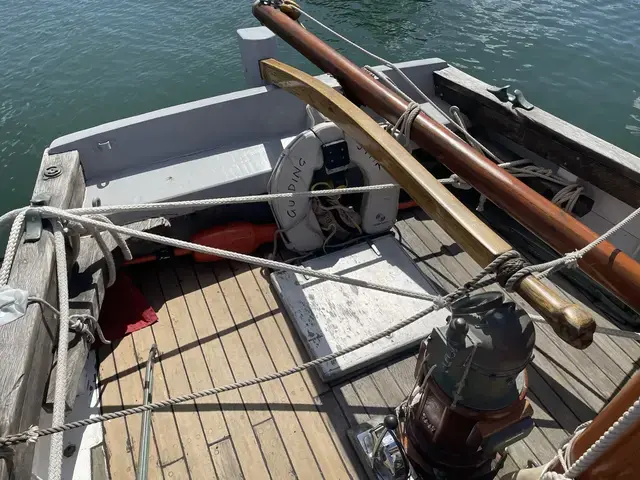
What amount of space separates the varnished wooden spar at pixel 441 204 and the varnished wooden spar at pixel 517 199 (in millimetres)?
287

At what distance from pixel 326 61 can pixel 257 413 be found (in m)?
2.58

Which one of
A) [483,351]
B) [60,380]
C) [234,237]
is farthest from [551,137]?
[60,380]

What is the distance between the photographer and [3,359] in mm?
1828

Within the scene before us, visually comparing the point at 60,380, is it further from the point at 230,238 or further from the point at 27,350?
the point at 230,238

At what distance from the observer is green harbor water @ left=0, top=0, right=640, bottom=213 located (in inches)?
325

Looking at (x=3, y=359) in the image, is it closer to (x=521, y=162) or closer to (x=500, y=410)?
(x=500, y=410)

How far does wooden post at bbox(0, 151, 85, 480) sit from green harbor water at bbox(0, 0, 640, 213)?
5221 mm

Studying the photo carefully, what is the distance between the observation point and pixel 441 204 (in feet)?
6.02

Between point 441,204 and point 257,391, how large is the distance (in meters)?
1.90

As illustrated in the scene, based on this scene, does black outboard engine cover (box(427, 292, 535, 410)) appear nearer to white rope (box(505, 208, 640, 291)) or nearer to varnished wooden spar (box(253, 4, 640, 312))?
white rope (box(505, 208, 640, 291))

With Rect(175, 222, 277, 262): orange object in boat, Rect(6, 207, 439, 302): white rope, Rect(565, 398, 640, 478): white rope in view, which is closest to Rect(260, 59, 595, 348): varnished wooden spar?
Rect(565, 398, 640, 478): white rope

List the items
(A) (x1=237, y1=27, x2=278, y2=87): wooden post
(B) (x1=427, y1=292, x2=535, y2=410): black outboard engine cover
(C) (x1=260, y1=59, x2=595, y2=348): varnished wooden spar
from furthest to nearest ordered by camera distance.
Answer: (A) (x1=237, y1=27, x2=278, y2=87): wooden post, (B) (x1=427, y1=292, x2=535, y2=410): black outboard engine cover, (C) (x1=260, y1=59, x2=595, y2=348): varnished wooden spar

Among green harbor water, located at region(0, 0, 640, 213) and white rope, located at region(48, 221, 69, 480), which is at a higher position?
white rope, located at region(48, 221, 69, 480)

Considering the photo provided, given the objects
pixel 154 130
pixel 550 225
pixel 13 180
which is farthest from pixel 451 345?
pixel 13 180
